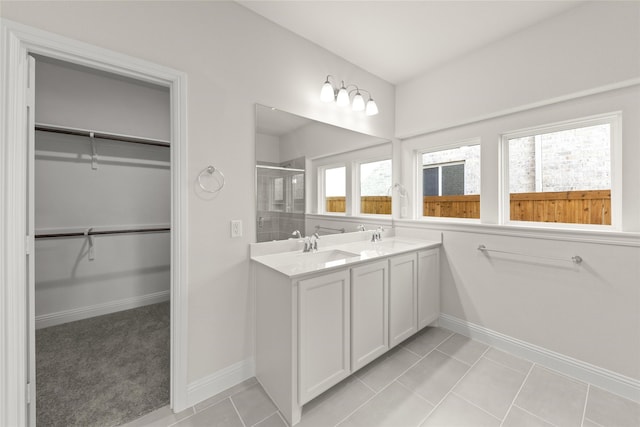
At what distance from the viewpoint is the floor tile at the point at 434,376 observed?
171 cm

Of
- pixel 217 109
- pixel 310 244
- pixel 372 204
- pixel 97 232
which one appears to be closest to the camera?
pixel 217 109

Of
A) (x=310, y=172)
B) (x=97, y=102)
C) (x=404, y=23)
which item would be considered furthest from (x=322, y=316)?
(x=97, y=102)

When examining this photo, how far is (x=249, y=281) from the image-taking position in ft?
5.99

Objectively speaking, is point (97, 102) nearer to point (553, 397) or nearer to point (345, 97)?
point (345, 97)

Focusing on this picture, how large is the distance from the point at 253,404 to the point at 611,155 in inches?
117

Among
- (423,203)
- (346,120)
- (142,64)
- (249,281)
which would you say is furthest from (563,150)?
(142,64)

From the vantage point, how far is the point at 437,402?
161 centimetres

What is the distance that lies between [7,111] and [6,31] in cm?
34

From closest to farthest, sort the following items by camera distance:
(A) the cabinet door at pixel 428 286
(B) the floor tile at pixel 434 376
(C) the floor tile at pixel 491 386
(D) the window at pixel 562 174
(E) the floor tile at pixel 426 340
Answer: (C) the floor tile at pixel 491 386
(B) the floor tile at pixel 434 376
(D) the window at pixel 562 174
(E) the floor tile at pixel 426 340
(A) the cabinet door at pixel 428 286

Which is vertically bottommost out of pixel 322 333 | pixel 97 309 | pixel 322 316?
pixel 97 309

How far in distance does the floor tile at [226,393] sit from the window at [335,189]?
148cm

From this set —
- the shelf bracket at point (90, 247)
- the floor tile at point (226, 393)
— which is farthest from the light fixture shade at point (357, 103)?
the shelf bracket at point (90, 247)

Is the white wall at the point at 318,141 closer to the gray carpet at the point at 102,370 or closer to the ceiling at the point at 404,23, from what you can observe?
the ceiling at the point at 404,23

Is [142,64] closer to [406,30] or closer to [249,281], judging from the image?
[249,281]
